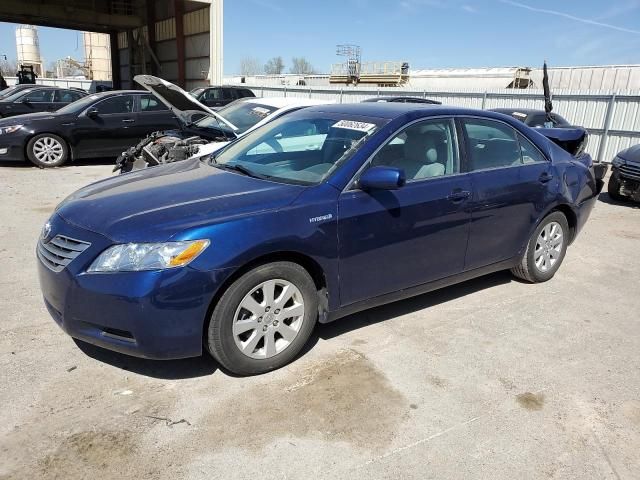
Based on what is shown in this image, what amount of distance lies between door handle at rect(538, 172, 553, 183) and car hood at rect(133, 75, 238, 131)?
4171 mm

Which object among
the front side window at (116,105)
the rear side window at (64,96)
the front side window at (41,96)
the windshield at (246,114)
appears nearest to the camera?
the windshield at (246,114)

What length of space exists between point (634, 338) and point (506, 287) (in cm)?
117

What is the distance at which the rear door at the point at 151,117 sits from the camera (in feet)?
35.8

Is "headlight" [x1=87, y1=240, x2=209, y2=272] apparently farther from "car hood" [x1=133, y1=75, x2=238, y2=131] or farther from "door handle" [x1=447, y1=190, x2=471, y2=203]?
"car hood" [x1=133, y1=75, x2=238, y2=131]

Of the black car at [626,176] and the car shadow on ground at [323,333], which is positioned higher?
the black car at [626,176]

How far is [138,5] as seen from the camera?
28.3m

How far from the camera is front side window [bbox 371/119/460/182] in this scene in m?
3.61

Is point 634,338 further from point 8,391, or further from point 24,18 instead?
point 24,18

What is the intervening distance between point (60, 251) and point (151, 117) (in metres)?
8.77

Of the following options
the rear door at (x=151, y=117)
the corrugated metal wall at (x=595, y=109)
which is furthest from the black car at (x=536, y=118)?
the rear door at (x=151, y=117)

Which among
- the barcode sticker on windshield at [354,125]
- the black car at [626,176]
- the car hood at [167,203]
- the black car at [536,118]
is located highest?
the barcode sticker on windshield at [354,125]

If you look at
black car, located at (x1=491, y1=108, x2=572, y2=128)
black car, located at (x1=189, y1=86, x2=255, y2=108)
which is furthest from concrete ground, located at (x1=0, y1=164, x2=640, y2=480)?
black car, located at (x1=189, y1=86, x2=255, y2=108)

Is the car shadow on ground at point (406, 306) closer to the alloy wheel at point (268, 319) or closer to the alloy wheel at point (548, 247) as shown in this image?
the alloy wheel at point (548, 247)

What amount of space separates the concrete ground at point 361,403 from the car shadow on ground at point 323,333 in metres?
0.02
